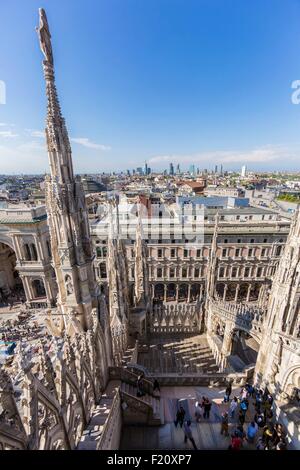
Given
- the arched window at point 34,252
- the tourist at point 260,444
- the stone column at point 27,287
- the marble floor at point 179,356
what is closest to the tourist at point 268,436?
the tourist at point 260,444

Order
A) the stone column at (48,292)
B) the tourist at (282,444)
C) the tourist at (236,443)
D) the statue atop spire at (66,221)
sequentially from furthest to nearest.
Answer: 1. the stone column at (48,292)
2. the tourist at (236,443)
3. the tourist at (282,444)
4. the statue atop spire at (66,221)

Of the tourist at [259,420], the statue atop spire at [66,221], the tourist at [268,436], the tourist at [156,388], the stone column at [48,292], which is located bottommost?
the stone column at [48,292]

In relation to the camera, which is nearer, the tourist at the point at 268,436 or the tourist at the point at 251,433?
the tourist at the point at 268,436

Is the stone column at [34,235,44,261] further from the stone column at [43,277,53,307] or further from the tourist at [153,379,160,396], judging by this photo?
the tourist at [153,379,160,396]

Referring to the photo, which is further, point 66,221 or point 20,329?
point 20,329

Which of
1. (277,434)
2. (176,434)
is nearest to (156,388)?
(176,434)

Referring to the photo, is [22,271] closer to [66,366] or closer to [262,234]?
[66,366]

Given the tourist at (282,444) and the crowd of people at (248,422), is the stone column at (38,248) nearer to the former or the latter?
the crowd of people at (248,422)

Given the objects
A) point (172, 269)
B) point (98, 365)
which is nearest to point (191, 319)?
point (172, 269)

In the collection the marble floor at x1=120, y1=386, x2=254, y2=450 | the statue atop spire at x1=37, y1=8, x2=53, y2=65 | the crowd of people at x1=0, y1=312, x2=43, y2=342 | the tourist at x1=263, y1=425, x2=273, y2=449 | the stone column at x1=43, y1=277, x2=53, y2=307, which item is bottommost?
the crowd of people at x1=0, y1=312, x2=43, y2=342

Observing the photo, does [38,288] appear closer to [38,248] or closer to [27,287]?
[27,287]

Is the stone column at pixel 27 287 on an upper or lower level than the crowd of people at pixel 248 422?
lower

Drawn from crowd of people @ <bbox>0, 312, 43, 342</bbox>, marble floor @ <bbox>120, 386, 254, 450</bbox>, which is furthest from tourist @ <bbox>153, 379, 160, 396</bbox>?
crowd of people @ <bbox>0, 312, 43, 342</bbox>
